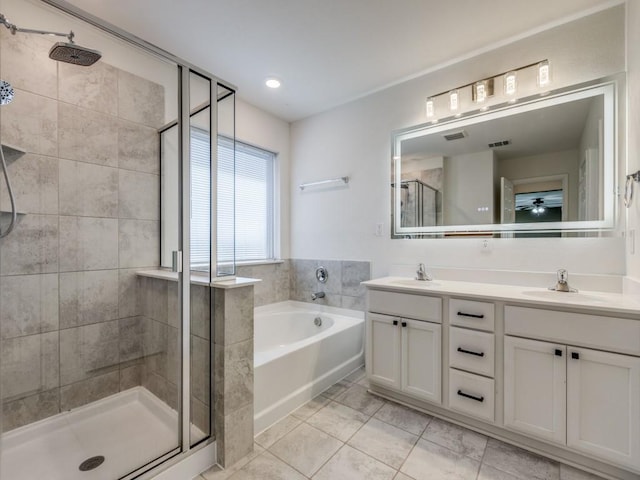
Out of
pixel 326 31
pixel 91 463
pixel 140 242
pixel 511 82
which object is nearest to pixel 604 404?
pixel 511 82

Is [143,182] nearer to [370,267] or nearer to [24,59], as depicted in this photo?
[24,59]

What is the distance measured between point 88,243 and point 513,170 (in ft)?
9.66

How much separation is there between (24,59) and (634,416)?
138 inches

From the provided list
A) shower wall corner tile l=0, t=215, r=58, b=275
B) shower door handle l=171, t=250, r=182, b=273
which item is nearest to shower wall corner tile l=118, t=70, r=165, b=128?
shower wall corner tile l=0, t=215, r=58, b=275

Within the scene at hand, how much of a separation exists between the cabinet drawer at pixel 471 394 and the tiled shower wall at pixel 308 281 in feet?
3.60

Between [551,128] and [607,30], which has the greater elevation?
[607,30]

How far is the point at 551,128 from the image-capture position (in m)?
1.99

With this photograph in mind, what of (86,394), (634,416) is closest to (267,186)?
(86,394)

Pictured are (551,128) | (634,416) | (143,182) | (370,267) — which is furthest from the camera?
(370,267)

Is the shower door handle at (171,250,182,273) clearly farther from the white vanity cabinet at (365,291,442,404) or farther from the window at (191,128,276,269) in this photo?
the white vanity cabinet at (365,291,442,404)

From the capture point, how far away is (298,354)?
208 centimetres

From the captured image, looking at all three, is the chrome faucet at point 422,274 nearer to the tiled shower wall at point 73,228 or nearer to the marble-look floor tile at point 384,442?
the marble-look floor tile at point 384,442

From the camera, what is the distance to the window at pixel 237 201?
1604 mm

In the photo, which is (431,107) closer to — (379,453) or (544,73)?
(544,73)
